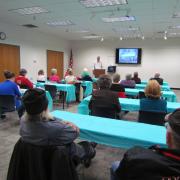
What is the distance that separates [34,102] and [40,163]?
0.44 metres

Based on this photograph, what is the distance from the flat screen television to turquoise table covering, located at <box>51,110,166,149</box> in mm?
10123

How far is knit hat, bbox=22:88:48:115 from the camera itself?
149cm

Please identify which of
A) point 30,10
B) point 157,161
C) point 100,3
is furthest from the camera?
point 30,10

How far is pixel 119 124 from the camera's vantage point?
212cm

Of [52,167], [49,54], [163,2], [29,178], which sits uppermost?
[163,2]

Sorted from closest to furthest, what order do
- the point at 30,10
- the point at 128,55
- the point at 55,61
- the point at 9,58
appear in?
the point at 30,10 → the point at 9,58 → the point at 55,61 → the point at 128,55

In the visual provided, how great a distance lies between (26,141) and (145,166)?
0.96 metres

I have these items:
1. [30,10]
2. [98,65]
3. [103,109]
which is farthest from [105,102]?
[98,65]

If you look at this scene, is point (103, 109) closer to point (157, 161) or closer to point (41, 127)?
point (41, 127)

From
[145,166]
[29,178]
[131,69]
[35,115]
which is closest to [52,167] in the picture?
[29,178]

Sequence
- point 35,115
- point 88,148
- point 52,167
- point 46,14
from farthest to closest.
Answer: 1. point 46,14
2. point 88,148
3. point 35,115
4. point 52,167

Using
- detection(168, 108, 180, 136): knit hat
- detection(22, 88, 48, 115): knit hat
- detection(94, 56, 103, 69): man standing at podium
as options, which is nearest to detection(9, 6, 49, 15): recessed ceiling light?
detection(22, 88, 48, 115): knit hat

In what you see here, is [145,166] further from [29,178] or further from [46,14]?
[46,14]

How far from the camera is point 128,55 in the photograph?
1189 cm
